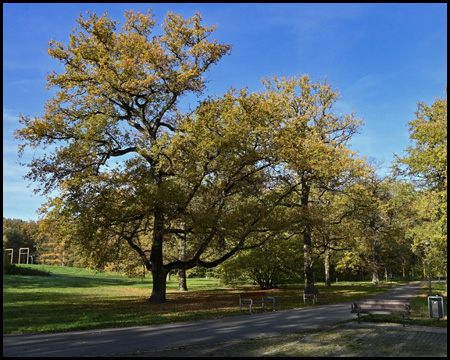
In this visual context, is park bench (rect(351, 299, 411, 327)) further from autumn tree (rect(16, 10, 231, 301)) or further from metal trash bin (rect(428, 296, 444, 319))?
autumn tree (rect(16, 10, 231, 301))

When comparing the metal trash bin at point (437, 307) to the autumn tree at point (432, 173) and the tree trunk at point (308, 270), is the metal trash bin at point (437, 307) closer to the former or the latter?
the autumn tree at point (432, 173)

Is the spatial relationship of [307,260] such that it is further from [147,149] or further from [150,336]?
[150,336]

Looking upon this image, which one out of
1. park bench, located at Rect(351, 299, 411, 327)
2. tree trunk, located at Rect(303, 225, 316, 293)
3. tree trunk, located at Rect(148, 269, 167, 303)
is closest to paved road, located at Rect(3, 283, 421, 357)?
park bench, located at Rect(351, 299, 411, 327)

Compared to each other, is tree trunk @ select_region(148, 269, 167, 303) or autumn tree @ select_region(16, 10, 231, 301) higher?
autumn tree @ select_region(16, 10, 231, 301)

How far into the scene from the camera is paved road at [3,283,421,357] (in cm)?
823

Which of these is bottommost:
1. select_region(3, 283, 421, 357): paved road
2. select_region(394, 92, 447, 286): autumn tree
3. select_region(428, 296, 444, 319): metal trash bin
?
select_region(3, 283, 421, 357): paved road

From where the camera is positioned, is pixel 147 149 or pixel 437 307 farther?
pixel 147 149

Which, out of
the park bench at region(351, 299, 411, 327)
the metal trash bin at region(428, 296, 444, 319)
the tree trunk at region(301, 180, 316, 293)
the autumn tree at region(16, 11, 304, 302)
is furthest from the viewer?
the tree trunk at region(301, 180, 316, 293)

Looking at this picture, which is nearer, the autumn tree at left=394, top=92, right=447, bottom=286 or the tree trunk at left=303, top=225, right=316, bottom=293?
the autumn tree at left=394, top=92, right=447, bottom=286

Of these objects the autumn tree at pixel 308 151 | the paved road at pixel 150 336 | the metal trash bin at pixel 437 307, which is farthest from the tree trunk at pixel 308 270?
the paved road at pixel 150 336

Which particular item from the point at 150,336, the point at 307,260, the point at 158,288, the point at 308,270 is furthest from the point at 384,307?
the point at 307,260

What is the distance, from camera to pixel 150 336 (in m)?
9.86

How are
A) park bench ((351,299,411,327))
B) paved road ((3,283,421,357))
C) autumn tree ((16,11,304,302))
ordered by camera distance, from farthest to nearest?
autumn tree ((16,11,304,302)), park bench ((351,299,411,327)), paved road ((3,283,421,357))

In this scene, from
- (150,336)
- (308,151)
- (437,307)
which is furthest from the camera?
(308,151)
